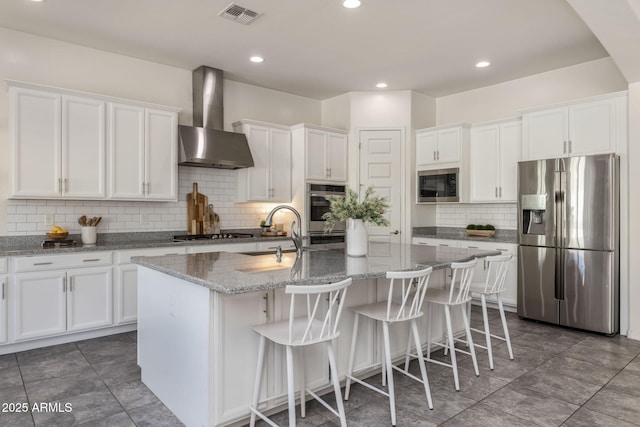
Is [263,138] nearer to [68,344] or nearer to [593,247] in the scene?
[68,344]

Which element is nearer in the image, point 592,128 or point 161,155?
point 592,128

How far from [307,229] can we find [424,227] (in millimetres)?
1801

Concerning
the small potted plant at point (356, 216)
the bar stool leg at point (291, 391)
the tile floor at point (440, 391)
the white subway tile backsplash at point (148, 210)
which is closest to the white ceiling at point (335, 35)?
the white subway tile backsplash at point (148, 210)

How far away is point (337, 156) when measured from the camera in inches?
237

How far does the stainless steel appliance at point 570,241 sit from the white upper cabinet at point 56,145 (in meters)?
4.62

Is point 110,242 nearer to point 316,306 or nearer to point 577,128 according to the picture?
point 316,306

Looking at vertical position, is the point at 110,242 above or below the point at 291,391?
→ above

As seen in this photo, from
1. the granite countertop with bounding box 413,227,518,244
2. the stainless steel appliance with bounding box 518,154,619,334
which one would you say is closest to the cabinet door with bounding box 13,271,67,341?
the granite countertop with bounding box 413,227,518,244

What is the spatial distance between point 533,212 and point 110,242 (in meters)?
4.70

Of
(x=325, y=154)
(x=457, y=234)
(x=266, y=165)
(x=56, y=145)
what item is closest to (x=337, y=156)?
(x=325, y=154)

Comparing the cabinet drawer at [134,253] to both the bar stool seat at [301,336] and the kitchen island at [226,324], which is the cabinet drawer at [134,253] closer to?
the kitchen island at [226,324]

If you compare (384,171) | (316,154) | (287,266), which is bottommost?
(287,266)

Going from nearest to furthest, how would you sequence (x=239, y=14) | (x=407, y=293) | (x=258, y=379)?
1. (x=258, y=379)
2. (x=407, y=293)
3. (x=239, y=14)

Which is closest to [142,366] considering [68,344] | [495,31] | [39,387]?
[39,387]
